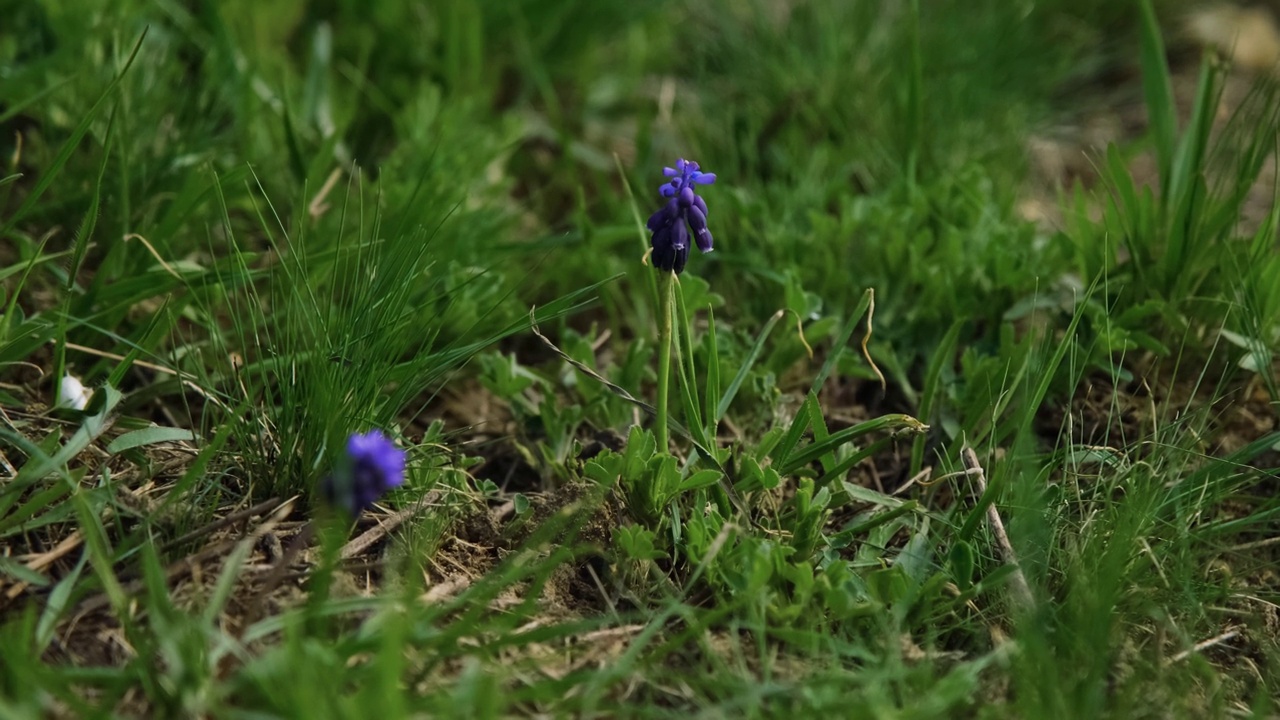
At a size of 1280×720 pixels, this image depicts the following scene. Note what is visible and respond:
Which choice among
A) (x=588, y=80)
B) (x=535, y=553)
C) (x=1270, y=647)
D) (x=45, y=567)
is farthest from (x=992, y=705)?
(x=588, y=80)

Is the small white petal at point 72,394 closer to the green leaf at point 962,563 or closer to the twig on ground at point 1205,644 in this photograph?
the green leaf at point 962,563

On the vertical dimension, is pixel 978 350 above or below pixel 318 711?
below

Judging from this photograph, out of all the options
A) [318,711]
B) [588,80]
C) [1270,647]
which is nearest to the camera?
[318,711]

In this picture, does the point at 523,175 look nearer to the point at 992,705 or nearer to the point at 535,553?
the point at 535,553

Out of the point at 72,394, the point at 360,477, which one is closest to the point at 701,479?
the point at 360,477

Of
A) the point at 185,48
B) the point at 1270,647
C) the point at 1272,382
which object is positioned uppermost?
the point at 185,48

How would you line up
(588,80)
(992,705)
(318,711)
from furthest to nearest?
(588,80), (992,705), (318,711)

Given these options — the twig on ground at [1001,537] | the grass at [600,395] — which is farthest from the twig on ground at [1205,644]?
the twig on ground at [1001,537]
